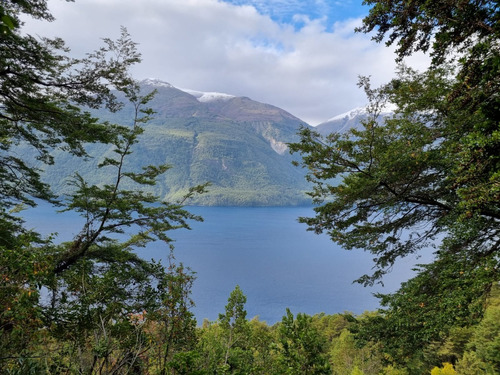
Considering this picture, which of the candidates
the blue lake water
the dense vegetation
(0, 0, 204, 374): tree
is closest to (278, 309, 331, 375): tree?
the dense vegetation

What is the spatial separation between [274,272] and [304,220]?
55040 mm

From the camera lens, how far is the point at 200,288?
51.3 metres

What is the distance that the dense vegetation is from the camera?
11.9 feet

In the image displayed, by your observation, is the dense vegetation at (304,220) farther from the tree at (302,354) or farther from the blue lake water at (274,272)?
the blue lake water at (274,272)

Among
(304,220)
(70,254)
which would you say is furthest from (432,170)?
(70,254)

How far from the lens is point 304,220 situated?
825cm

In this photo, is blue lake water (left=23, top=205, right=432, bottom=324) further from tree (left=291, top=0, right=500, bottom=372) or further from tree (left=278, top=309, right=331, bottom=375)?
tree (left=278, top=309, right=331, bottom=375)

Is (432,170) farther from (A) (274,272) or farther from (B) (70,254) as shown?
(A) (274,272)

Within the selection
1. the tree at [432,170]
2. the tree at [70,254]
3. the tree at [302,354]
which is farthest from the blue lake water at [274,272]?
the tree at [302,354]

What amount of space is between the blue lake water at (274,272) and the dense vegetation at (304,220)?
2980cm

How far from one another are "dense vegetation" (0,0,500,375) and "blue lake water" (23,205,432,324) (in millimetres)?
29804

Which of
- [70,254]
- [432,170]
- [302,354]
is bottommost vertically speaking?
[302,354]

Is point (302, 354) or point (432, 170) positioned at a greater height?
point (432, 170)

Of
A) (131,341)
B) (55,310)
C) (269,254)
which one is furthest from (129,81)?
(269,254)
